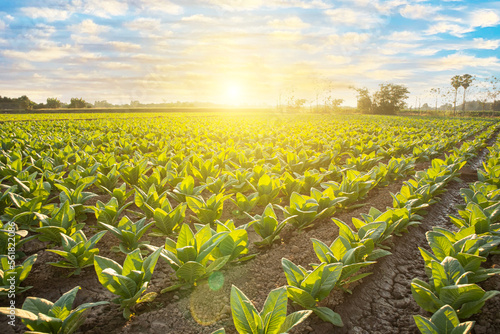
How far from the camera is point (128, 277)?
2.18m

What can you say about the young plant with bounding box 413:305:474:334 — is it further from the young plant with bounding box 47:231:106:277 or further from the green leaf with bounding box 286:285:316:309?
the young plant with bounding box 47:231:106:277

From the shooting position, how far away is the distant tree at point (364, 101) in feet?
220

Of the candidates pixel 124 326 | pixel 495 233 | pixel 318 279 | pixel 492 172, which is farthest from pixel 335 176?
pixel 124 326

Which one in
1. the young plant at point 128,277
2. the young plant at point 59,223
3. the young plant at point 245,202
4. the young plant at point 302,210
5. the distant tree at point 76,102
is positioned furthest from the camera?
the distant tree at point 76,102

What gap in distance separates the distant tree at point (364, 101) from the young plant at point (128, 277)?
72.5 metres

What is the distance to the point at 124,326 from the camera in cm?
217

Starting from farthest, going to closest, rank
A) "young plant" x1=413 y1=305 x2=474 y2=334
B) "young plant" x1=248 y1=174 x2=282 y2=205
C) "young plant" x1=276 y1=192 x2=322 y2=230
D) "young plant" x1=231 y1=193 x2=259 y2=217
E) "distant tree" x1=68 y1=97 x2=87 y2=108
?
"distant tree" x1=68 y1=97 x2=87 y2=108, "young plant" x1=248 y1=174 x2=282 y2=205, "young plant" x1=231 y1=193 x2=259 y2=217, "young plant" x1=276 y1=192 x2=322 y2=230, "young plant" x1=413 y1=305 x2=474 y2=334

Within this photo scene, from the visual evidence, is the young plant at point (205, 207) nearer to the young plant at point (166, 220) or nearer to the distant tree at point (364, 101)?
the young plant at point (166, 220)

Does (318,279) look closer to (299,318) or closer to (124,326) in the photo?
(299,318)

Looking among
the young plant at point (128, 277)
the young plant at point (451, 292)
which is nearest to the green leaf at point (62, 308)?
the young plant at point (128, 277)

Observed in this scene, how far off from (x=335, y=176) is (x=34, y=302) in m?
5.88

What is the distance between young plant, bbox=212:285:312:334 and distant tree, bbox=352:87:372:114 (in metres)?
72.5

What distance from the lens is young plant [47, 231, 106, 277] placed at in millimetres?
2629

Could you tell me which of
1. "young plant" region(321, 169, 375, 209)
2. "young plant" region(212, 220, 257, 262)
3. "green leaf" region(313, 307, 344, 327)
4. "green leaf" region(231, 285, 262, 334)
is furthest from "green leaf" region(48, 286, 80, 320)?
"young plant" region(321, 169, 375, 209)
